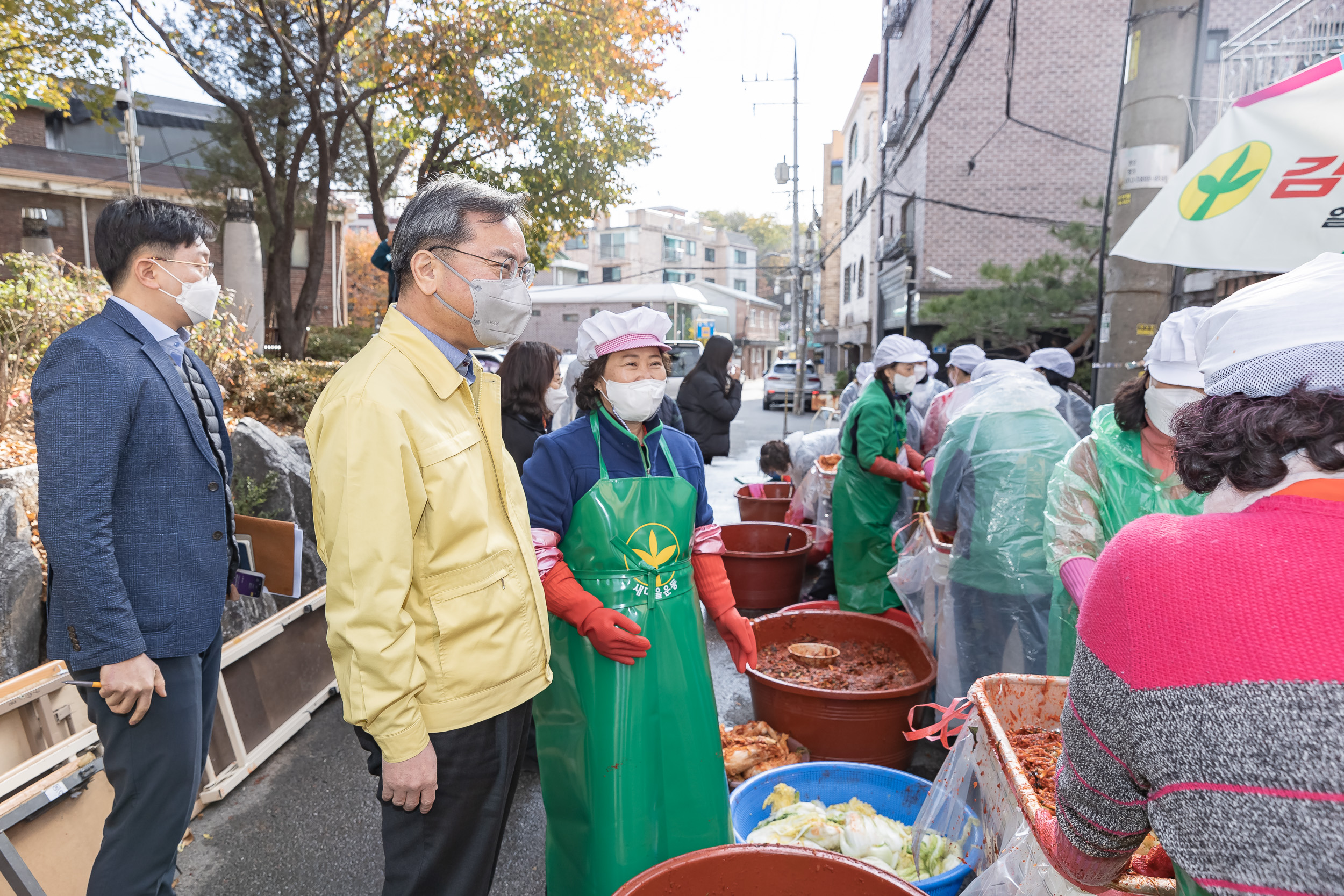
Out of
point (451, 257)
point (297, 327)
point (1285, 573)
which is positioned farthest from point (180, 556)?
point (297, 327)

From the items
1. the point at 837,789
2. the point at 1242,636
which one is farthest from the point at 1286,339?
the point at 837,789

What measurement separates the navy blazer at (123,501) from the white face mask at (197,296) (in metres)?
0.17

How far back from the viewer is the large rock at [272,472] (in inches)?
169

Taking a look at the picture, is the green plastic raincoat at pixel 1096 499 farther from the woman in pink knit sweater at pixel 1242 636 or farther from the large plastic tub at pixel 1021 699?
the woman in pink knit sweater at pixel 1242 636

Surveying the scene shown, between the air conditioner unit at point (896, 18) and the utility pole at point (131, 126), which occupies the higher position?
the air conditioner unit at point (896, 18)

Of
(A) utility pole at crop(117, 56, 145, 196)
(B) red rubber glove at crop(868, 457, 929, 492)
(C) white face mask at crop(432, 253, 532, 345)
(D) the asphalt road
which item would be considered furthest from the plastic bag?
(A) utility pole at crop(117, 56, 145, 196)

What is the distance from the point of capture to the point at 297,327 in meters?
11.0

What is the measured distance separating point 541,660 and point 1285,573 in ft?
4.91

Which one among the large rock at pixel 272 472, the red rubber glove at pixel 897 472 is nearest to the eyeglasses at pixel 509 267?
the large rock at pixel 272 472

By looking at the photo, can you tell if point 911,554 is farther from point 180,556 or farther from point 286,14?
point 286,14

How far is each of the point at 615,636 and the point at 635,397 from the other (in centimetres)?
79

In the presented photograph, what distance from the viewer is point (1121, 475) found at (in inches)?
100

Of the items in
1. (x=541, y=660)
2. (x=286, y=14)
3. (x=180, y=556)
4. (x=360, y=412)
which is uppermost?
(x=286, y=14)

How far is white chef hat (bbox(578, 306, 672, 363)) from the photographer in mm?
2578
